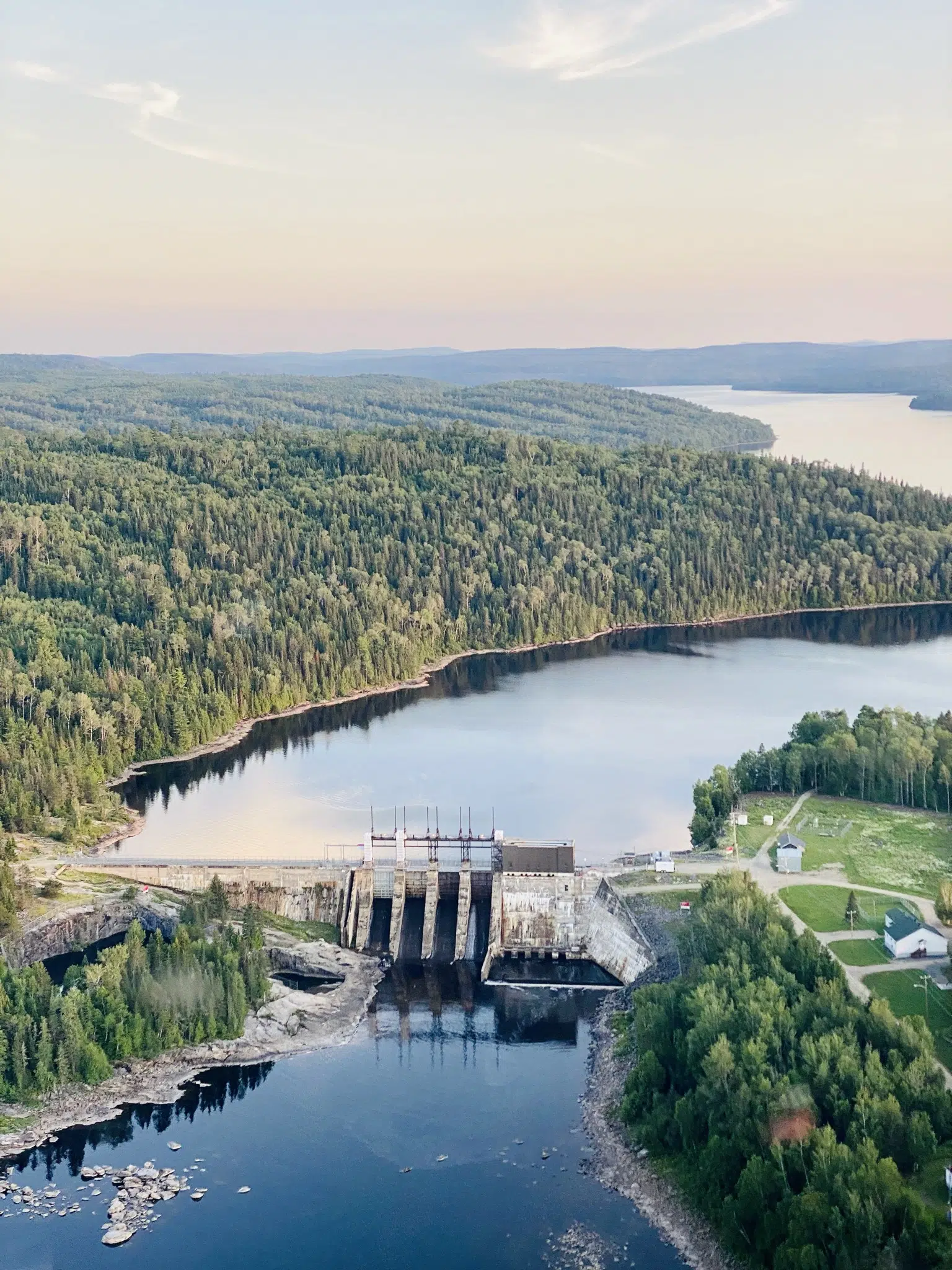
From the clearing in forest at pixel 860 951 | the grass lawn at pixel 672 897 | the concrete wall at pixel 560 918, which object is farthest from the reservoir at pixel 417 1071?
the clearing in forest at pixel 860 951

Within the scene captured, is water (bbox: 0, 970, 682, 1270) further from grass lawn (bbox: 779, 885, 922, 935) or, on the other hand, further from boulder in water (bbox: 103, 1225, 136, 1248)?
grass lawn (bbox: 779, 885, 922, 935)

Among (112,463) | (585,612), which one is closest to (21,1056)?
(585,612)

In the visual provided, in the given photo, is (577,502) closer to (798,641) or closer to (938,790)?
(798,641)

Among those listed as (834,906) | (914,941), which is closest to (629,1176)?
(914,941)

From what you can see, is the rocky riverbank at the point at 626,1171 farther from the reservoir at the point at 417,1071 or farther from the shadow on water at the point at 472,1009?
the shadow on water at the point at 472,1009

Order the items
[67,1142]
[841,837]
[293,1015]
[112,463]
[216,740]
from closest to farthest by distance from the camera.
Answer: [67,1142] < [293,1015] < [841,837] < [216,740] < [112,463]

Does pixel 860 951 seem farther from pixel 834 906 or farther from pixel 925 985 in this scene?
pixel 834 906
